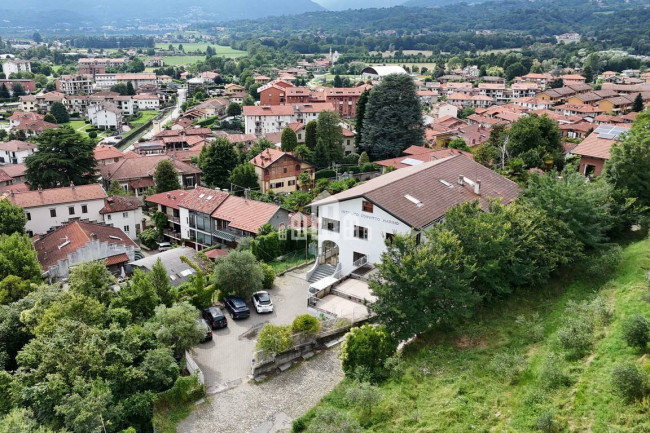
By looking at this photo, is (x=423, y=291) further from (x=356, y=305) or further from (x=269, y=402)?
(x=269, y=402)

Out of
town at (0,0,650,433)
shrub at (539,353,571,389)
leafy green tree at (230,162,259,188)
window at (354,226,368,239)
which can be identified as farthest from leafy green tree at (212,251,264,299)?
leafy green tree at (230,162,259,188)

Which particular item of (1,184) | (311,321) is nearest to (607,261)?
(311,321)

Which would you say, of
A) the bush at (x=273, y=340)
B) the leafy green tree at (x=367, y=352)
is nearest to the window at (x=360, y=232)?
the bush at (x=273, y=340)

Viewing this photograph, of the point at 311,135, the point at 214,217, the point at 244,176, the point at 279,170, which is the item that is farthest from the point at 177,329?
the point at 311,135

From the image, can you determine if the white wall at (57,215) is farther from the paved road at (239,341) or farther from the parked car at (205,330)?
the parked car at (205,330)

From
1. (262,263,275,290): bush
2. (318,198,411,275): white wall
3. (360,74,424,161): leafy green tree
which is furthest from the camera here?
(360,74,424,161): leafy green tree

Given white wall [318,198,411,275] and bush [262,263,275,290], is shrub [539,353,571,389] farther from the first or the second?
bush [262,263,275,290]
